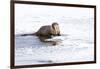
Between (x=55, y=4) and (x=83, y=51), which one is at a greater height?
(x=55, y=4)

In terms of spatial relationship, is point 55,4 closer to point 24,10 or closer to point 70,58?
point 24,10

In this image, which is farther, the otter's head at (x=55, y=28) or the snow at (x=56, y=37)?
the otter's head at (x=55, y=28)

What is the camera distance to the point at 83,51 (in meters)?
2.31

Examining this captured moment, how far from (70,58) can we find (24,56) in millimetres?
510

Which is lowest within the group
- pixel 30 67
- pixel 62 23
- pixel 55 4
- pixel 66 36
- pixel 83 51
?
pixel 30 67

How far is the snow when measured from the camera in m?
2.05

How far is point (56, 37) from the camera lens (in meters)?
2.20

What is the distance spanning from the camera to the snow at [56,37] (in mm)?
2051

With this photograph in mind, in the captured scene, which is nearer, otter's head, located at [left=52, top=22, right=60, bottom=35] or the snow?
the snow

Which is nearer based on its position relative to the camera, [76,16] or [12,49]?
[12,49]

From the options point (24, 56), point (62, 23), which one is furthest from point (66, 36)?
point (24, 56)

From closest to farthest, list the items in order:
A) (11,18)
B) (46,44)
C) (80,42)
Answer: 1. (11,18)
2. (46,44)
3. (80,42)

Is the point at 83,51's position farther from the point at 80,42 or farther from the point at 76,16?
the point at 76,16

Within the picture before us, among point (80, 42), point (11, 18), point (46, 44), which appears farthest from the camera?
point (80, 42)
